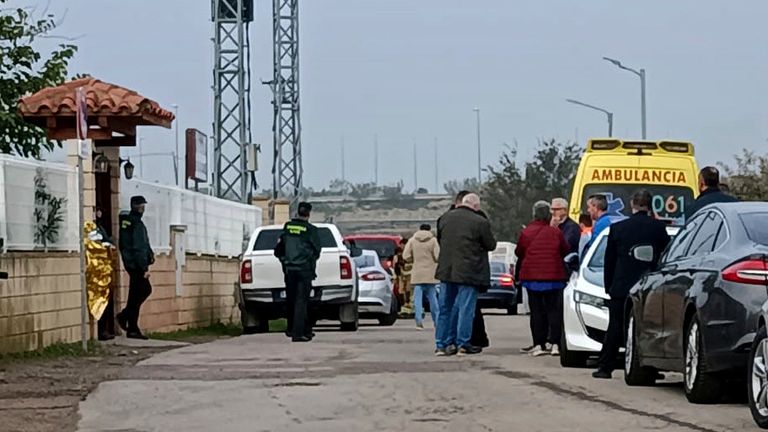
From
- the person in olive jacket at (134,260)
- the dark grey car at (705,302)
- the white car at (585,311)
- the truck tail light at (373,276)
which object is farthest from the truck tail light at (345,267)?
the dark grey car at (705,302)

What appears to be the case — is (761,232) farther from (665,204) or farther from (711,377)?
(665,204)

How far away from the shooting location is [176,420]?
11555 millimetres

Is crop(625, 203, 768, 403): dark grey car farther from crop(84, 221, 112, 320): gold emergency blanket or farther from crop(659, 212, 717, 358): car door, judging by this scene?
crop(84, 221, 112, 320): gold emergency blanket

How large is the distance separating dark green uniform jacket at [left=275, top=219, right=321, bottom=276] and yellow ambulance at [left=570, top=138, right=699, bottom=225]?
5.13 m

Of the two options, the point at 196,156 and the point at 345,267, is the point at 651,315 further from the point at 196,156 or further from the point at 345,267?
the point at 196,156

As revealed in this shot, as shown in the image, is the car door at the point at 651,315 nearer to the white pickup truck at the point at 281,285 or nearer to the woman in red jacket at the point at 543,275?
the woman in red jacket at the point at 543,275

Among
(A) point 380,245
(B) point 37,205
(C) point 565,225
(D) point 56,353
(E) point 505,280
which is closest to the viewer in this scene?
(D) point 56,353

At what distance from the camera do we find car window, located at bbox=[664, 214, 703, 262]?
13.1 m

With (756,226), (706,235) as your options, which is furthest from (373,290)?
(756,226)

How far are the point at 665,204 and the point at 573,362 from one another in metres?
9.28

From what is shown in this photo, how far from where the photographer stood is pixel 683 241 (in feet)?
43.7

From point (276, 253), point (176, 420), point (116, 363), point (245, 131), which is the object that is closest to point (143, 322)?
point (276, 253)

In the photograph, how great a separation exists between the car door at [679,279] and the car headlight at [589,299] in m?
2.70

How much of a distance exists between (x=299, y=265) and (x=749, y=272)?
11029 mm
